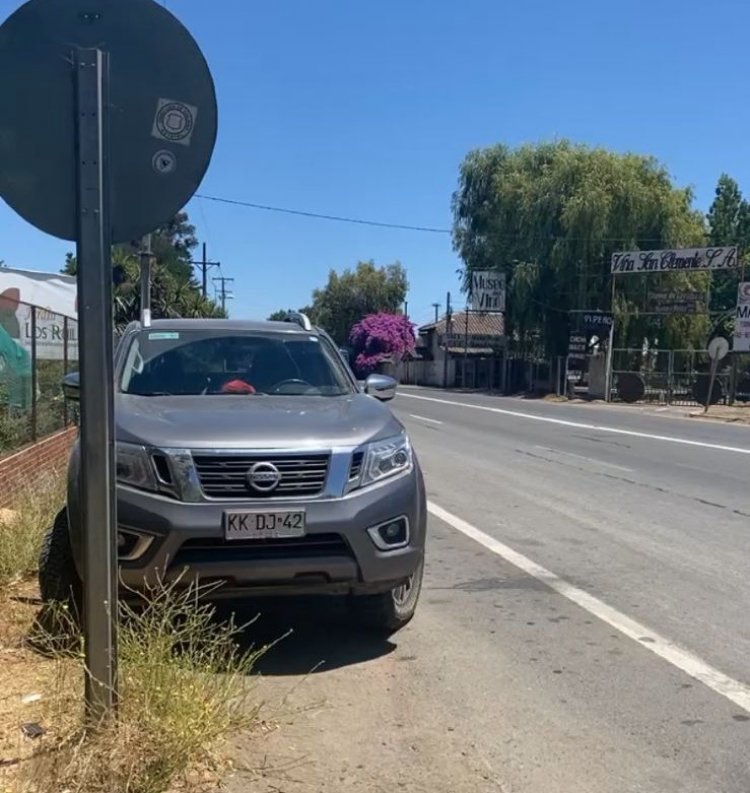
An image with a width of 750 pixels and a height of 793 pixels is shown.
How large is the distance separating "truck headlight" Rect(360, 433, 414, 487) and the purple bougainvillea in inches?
2837

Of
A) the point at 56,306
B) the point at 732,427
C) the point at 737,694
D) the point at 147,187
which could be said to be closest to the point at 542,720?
the point at 737,694

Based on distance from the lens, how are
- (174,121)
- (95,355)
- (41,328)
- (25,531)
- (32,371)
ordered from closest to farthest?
(95,355)
(174,121)
(25,531)
(32,371)
(41,328)

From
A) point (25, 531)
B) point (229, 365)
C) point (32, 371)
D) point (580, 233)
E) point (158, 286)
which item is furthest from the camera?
point (580, 233)

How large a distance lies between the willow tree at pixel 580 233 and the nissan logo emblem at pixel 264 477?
39763 mm

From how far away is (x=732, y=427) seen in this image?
83.7ft

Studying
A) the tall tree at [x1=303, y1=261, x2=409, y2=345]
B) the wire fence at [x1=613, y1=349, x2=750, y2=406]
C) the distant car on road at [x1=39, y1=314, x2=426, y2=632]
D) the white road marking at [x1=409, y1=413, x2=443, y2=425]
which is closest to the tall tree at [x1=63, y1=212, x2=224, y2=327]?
the white road marking at [x1=409, y1=413, x2=443, y2=425]

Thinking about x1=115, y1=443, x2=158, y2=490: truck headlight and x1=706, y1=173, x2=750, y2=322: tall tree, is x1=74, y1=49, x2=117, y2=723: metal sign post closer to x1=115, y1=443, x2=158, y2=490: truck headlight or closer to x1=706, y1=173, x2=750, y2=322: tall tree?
x1=115, y1=443, x2=158, y2=490: truck headlight

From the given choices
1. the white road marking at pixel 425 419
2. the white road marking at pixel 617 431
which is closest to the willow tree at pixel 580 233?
the white road marking at pixel 617 431

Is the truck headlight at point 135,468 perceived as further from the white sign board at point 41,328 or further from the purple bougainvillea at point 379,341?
the purple bougainvillea at point 379,341

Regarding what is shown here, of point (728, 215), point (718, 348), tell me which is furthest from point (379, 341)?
point (718, 348)

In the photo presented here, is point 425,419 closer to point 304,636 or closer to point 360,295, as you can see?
point 304,636

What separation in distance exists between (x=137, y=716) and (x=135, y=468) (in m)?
1.39

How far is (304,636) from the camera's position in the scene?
544 cm

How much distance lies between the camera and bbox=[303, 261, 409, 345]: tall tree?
294 feet
